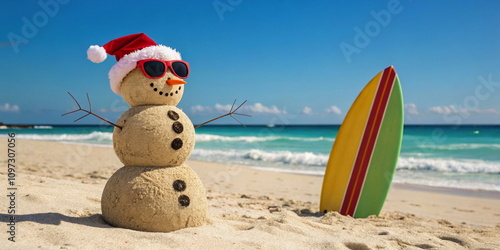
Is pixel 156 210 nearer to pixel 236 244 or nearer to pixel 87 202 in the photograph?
pixel 236 244

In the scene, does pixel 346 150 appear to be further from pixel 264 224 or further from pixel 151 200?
pixel 151 200

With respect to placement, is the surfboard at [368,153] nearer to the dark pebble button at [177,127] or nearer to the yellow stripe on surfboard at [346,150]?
the yellow stripe on surfboard at [346,150]

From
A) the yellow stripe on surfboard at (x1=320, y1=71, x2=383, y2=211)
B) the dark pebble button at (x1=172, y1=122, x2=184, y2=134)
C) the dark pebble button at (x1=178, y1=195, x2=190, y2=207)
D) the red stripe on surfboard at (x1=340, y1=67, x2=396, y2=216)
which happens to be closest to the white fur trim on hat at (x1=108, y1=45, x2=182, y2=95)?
the dark pebble button at (x1=172, y1=122, x2=184, y2=134)

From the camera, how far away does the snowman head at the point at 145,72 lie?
3.46 meters

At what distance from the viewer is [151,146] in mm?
3287

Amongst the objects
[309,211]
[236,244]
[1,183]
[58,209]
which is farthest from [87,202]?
[309,211]

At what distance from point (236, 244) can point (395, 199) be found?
5015mm

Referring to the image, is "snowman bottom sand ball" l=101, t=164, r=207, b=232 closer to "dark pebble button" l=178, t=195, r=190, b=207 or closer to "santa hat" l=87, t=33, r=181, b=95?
"dark pebble button" l=178, t=195, r=190, b=207

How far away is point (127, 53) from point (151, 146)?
3.25 feet

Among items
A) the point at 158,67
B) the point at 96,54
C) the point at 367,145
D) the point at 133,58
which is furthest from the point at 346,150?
the point at 96,54

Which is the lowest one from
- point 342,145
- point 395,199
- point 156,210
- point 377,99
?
point 395,199

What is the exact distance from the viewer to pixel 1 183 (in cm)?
444

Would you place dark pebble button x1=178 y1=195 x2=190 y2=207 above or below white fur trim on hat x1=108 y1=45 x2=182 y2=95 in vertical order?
below

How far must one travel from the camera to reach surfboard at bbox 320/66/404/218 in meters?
5.32
